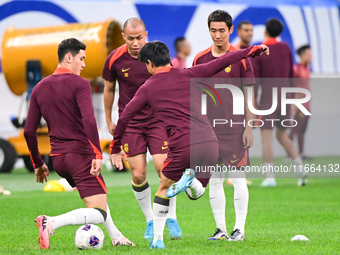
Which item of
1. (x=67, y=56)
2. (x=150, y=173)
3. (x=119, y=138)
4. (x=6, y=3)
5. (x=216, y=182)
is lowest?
(x=150, y=173)

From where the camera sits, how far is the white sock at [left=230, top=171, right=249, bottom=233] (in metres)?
6.32

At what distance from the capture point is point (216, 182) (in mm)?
6520

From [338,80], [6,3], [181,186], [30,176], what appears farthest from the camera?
[338,80]

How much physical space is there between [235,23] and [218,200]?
12.3 metres

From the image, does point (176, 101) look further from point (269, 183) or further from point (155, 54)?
point (269, 183)

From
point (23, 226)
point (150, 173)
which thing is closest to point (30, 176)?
point (150, 173)

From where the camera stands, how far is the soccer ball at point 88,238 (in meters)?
5.71

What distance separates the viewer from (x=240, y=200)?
250 inches

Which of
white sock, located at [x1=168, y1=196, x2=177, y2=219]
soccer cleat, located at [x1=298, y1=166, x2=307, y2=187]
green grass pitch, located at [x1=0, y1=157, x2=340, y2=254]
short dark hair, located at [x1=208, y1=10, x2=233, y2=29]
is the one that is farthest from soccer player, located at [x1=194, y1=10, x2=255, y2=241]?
soccer cleat, located at [x1=298, y1=166, x2=307, y2=187]

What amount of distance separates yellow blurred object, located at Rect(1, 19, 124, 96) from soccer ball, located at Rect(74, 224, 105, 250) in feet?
26.9

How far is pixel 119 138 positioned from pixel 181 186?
26.2 inches

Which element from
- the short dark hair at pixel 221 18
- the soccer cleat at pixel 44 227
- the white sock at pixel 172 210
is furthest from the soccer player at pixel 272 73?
the soccer cleat at pixel 44 227

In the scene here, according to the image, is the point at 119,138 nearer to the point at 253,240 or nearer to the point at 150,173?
the point at 253,240

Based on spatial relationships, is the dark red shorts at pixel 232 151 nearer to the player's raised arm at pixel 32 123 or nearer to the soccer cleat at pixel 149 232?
the soccer cleat at pixel 149 232
